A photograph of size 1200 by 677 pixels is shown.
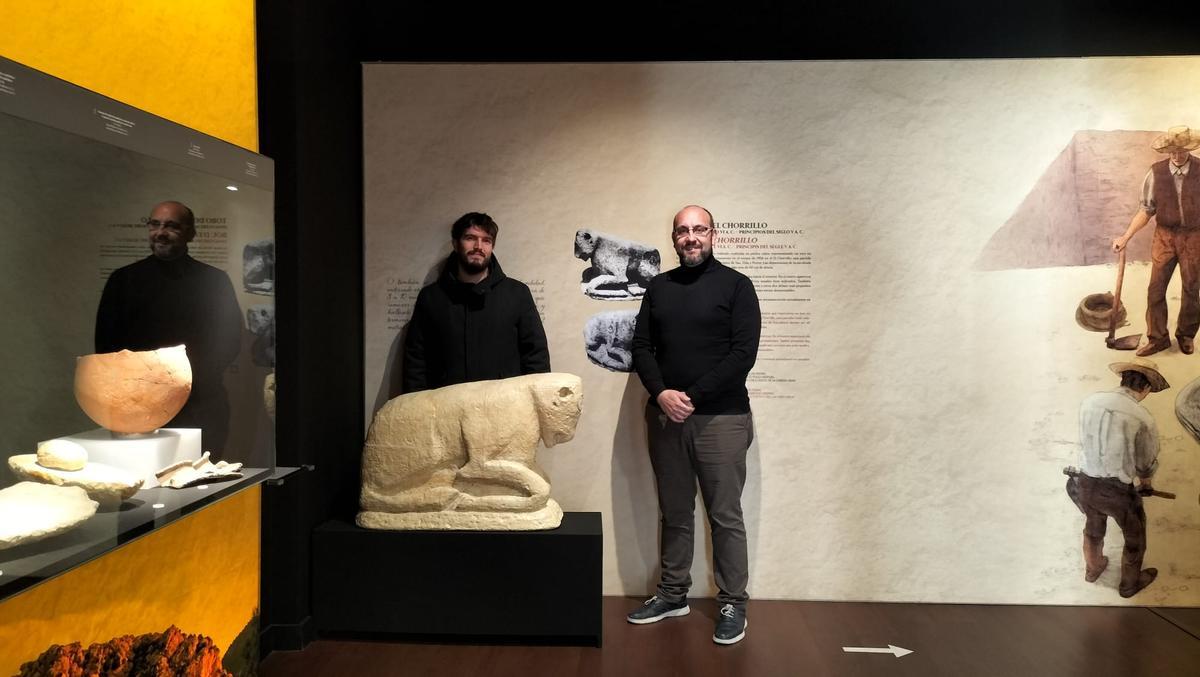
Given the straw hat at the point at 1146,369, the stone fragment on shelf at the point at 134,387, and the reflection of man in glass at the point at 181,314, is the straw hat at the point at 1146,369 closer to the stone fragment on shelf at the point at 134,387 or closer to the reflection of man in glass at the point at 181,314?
the reflection of man in glass at the point at 181,314

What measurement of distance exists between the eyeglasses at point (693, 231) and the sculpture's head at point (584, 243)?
0.52 metres

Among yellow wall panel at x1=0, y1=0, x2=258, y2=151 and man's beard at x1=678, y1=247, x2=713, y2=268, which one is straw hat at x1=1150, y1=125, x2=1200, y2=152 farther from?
yellow wall panel at x1=0, y1=0, x2=258, y2=151

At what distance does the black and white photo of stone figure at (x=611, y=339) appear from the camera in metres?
3.90

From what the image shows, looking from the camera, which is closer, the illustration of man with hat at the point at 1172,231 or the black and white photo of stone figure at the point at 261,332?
the black and white photo of stone figure at the point at 261,332

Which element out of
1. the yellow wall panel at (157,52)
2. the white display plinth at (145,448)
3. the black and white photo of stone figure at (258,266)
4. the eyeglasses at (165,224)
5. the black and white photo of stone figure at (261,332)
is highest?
the yellow wall panel at (157,52)

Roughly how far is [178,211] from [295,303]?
1328mm

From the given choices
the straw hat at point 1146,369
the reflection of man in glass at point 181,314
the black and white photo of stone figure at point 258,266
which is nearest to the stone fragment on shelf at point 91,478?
the reflection of man in glass at point 181,314

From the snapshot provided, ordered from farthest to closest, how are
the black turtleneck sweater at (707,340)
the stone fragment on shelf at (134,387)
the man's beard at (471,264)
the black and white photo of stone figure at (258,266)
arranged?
the man's beard at (471,264) → the black turtleneck sweater at (707,340) → the black and white photo of stone figure at (258,266) → the stone fragment on shelf at (134,387)

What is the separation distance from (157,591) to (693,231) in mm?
2407

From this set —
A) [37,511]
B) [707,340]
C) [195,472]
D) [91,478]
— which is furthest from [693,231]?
[37,511]

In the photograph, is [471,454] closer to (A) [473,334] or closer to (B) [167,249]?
(A) [473,334]

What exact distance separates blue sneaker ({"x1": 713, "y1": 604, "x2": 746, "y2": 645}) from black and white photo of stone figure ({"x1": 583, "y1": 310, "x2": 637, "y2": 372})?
120 cm

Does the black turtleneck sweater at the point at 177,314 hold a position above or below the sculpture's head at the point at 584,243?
below

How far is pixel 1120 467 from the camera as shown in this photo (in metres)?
3.78
